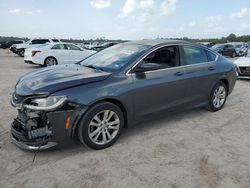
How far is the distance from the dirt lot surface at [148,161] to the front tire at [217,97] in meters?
0.81

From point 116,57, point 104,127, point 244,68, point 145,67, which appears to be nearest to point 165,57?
point 145,67

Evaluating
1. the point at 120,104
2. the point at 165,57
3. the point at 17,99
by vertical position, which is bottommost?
the point at 120,104

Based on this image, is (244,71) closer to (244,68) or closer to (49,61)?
(244,68)

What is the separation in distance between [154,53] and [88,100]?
5.15ft

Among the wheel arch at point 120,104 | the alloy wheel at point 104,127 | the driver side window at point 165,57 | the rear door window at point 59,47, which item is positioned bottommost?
the alloy wheel at point 104,127

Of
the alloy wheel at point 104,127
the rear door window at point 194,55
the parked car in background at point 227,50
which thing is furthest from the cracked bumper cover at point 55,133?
the parked car in background at point 227,50

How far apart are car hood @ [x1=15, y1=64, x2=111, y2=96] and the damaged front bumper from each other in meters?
0.29

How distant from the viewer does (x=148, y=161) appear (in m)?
3.31

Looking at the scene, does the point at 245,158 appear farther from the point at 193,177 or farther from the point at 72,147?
the point at 72,147

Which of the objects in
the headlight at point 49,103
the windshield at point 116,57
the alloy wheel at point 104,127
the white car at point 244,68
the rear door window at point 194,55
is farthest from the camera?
the white car at point 244,68

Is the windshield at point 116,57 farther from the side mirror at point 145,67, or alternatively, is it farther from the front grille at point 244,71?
the front grille at point 244,71

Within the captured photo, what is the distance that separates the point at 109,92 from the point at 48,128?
3.12ft

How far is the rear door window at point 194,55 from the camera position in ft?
15.3

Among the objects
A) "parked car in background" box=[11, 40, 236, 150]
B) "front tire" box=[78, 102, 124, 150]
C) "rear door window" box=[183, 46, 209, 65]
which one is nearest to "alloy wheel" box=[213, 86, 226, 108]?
"parked car in background" box=[11, 40, 236, 150]
